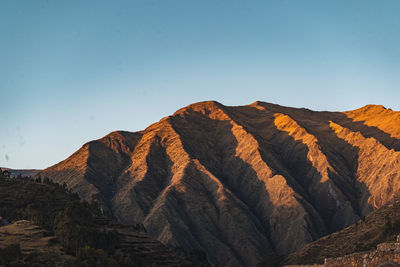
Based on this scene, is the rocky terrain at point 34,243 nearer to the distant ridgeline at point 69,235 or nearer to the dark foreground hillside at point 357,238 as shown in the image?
the distant ridgeline at point 69,235

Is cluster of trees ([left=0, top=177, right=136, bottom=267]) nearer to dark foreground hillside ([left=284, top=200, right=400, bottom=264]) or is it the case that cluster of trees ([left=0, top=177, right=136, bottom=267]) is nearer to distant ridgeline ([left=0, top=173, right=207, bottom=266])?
distant ridgeline ([left=0, top=173, right=207, bottom=266])

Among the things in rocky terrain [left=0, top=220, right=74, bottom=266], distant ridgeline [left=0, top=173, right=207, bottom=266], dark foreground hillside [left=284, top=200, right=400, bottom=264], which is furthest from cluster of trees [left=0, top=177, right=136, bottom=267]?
dark foreground hillside [left=284, top=200, right=400, bottom=264]

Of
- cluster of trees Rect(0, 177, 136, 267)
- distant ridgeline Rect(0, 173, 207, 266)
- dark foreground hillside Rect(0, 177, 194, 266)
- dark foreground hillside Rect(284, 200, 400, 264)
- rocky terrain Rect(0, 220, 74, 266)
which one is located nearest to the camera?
rocky terrain Rect(0, 220, 74, 266)

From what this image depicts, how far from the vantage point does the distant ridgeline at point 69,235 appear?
78938 mm

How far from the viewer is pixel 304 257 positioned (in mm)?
120250

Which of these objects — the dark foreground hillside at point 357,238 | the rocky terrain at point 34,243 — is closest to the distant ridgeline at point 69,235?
the rocky terrain at point 34,243

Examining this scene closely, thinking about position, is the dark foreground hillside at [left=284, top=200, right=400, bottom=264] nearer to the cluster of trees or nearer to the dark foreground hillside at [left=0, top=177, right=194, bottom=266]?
the dark foreground hillside at [left=0, top=177, right=194, bottom=266]

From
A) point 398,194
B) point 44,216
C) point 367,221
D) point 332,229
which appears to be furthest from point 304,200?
point 44,216

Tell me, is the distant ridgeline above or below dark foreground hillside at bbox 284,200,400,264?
above

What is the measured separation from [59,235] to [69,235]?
2.74 meters

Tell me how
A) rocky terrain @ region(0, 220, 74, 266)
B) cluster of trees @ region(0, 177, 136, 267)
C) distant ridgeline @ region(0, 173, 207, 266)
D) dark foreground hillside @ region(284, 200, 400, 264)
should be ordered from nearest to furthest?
rocky terrain @ region(0, 220, 74, 266), distant ridgeline @ region(0, 173, 207, 266), cluster of trees @ region(0, 177, 136, 267), dark foreground hillside @ region(284, 200, 400, 264)

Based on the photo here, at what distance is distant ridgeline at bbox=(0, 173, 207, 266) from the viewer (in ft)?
259

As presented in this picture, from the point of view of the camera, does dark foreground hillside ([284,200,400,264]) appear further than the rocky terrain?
Yes

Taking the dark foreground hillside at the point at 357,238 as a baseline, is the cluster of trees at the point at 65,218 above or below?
above
